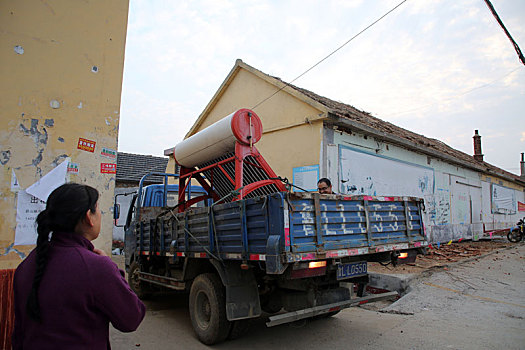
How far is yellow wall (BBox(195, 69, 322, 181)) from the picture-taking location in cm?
923

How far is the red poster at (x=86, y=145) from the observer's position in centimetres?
347

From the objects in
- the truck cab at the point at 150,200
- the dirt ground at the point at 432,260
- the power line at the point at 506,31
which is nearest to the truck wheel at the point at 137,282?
the truck cab at the point at 150,200

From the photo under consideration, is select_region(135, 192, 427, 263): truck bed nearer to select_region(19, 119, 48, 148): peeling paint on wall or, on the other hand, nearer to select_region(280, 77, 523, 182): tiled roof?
select_region(19, 119, 48, 148): peeling paint on wall

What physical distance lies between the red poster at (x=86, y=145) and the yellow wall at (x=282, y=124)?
626 cm

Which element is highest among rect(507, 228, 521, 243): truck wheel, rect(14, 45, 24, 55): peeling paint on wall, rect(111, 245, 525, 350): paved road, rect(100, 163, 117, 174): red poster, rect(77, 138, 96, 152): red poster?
rect(14, 45, 24, 55): peeling paint on wall

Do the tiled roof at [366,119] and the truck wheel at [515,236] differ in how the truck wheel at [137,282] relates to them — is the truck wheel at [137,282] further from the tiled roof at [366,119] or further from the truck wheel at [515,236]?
the truck wheel at [515,236]

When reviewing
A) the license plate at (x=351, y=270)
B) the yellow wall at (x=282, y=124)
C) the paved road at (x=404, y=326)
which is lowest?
the paved road at (x=404, y=326)

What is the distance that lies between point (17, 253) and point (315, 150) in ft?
23.1

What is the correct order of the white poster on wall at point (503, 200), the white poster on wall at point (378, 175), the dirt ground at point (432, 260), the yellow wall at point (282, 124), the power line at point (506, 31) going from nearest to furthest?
the power line at point (506, 31) < the dirt ground at point (432, 260) < the yellow wall at point (282, 124) < the white poster on wall at point (378, 175) < the white poster on wall at point (503, 200)

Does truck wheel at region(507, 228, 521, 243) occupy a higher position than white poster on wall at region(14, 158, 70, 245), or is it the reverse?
white poster on wall at region(14, 158, 70, 245)

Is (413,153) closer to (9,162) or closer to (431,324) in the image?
(431,324)

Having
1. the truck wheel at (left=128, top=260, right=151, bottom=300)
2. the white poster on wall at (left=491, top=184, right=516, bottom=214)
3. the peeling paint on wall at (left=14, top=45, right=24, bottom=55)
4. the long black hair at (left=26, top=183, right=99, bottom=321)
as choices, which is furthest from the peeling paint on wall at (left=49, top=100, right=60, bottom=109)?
the white poster on wall at (left=491, top=184, right=516, bottom=214)

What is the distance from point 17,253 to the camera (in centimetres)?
314

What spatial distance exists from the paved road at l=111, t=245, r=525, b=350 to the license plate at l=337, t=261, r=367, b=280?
859mm
